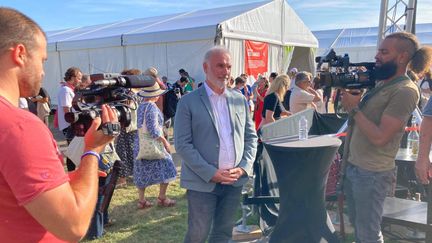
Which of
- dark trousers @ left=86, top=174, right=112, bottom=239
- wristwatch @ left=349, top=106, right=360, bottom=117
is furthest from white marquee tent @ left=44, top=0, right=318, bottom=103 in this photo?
wristwatch @ left=349, top=106, right=360, bottom=117

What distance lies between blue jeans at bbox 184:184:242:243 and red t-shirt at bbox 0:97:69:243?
1.68 m

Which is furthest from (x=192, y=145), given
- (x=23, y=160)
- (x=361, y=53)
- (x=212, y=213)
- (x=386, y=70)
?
(x=361, y=53)

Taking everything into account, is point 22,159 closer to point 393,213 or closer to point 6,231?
point 6,231

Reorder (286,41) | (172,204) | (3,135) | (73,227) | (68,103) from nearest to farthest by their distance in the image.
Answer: (3,135) → (73,227) → (172,204) → (68,103) → (286,41)

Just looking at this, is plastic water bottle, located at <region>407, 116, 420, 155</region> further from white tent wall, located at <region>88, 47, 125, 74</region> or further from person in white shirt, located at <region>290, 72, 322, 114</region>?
white tent wall, located at <region>88, 47, 125, 74</region>

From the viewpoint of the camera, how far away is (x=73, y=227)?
1.14 metres

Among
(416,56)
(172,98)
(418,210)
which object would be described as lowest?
(418,210)

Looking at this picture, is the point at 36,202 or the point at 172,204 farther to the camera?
the point at 172,204

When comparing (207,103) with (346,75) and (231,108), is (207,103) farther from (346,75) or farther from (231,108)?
(346,75)

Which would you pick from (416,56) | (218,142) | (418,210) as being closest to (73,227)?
(218,142)

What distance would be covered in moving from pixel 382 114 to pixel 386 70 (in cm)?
31

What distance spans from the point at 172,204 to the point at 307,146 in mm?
2620

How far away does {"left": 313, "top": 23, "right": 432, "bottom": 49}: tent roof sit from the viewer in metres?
20.3

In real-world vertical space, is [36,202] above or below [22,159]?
below
